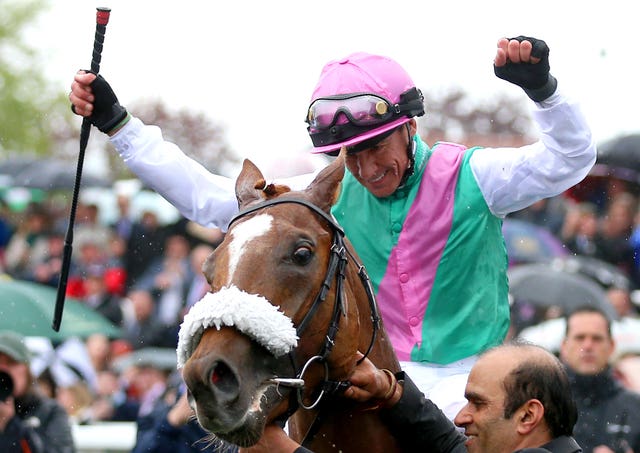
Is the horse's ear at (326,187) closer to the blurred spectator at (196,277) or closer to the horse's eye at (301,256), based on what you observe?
the horse's eye at (301,256)

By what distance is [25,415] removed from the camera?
7.06 m

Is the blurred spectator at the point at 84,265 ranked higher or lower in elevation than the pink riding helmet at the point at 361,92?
lower

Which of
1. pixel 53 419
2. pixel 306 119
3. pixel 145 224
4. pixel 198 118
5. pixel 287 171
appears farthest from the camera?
pixel 198 118

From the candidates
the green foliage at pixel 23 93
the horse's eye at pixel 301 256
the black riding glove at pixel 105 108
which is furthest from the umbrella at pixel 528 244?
the green foliage at pixel 23 93

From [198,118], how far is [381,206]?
19990mm

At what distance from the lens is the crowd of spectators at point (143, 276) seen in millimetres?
8656

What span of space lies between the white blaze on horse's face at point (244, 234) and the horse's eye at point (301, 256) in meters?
0.10

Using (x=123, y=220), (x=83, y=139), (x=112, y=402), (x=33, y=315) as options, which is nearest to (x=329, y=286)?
(x=83, y=139)

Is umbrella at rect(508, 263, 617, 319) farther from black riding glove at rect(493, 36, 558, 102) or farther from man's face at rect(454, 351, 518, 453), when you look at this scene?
man's face at rect(454, 351, 518, 453)

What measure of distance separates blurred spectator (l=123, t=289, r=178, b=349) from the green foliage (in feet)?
64.1

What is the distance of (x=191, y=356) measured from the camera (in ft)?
9.93

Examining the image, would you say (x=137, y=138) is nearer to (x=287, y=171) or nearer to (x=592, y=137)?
(x=592, y=137)

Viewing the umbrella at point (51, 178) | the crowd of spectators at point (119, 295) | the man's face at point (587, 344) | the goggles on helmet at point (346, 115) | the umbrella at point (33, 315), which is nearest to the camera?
the goggles on helmet at point (346, 115)

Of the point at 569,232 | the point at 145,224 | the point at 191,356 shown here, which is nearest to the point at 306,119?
the point at 191,356
